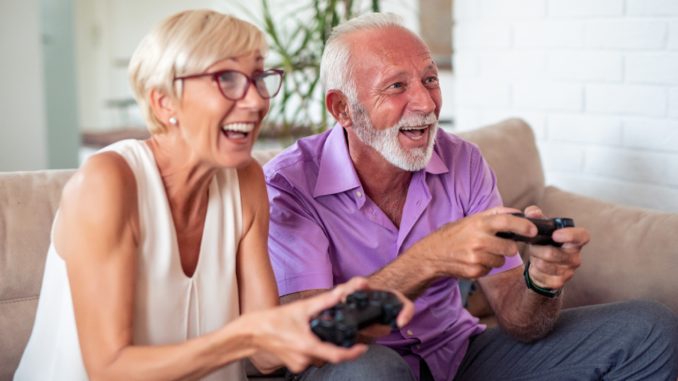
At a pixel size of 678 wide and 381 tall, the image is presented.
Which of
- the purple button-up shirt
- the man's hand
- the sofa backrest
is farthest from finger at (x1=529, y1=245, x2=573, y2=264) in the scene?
the sofa backrest

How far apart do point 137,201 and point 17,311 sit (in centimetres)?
49

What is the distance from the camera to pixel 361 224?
1.86 metres

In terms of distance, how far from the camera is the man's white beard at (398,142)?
1.84 meters

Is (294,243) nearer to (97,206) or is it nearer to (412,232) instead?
(412,232)

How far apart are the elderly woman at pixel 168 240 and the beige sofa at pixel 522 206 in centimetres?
25

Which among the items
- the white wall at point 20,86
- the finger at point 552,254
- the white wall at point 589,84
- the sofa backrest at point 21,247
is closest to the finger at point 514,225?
the finger at point 552,254

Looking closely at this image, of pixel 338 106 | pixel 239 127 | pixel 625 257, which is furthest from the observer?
pixel 625 257

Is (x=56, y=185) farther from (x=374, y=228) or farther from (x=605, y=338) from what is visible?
(x=605, y=338)

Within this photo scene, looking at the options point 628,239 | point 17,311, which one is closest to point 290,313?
point 17,311

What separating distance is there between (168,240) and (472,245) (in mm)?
518

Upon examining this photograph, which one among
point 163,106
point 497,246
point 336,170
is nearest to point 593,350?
point 497,246

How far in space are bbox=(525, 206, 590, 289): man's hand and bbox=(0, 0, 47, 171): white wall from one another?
8.70ft

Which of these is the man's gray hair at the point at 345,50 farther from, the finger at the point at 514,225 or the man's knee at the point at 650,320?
the man's knee at the point at 650,320

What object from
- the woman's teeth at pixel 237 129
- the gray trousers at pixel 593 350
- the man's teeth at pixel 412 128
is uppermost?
the woman's teeth at pixel 237 129
